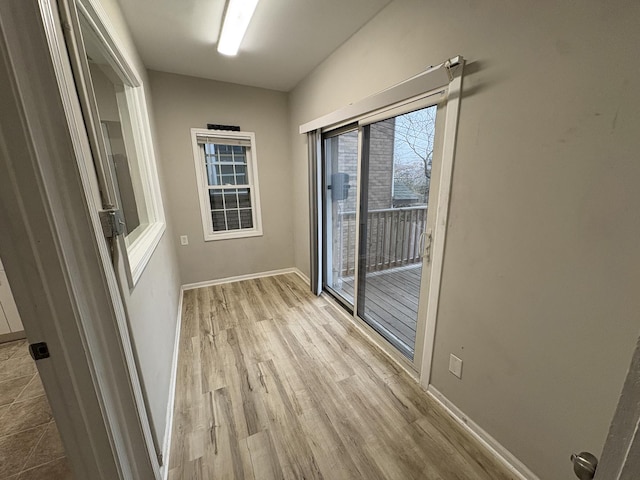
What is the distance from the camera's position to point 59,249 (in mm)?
674

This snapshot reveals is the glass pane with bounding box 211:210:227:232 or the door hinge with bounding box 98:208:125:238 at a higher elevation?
the door hinge with bounding box 98:208:125:238

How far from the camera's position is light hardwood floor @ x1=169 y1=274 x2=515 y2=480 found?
127 centimetres

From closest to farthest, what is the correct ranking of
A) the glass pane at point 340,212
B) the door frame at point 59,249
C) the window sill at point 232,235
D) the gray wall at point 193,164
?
the door frame at point 59,249 → the glass pane at point 340,212 → the gray wall at point 193,164 → the window sill at point 232,235

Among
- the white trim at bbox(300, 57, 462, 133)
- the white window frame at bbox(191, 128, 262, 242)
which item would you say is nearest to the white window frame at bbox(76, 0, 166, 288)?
the white window frame at bbox(191, 128, 262, 242)

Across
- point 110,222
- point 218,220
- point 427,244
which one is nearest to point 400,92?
point 427,244

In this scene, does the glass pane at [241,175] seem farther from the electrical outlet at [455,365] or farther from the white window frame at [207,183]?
the electrical outlet at [455,365]

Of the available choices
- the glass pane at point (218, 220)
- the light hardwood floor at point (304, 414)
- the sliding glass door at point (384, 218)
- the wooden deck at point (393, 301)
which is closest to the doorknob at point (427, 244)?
the sliding glass door at point (384, 218)

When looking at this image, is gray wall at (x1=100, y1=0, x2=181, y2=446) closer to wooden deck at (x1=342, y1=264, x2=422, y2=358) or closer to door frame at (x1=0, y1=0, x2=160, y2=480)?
door frame at (x1=0, y1=0, x2=160, y2=480)

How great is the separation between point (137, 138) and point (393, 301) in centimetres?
281

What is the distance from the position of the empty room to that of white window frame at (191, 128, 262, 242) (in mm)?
598

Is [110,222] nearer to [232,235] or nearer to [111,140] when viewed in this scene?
[111,140]

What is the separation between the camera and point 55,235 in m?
0.67

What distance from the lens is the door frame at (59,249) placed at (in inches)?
23.9

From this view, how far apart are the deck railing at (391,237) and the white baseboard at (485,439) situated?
38.1 inches
